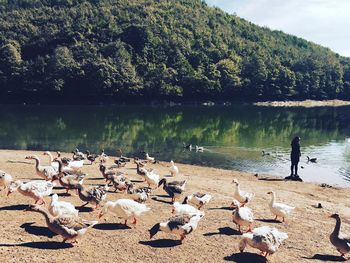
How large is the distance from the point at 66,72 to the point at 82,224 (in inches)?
4106

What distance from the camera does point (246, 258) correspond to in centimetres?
1432

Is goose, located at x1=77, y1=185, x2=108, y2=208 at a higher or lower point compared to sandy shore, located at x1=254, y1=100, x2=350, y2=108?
lower

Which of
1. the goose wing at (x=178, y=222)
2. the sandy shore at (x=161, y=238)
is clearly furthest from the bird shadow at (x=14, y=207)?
the goose wing at (x=178, y=222)

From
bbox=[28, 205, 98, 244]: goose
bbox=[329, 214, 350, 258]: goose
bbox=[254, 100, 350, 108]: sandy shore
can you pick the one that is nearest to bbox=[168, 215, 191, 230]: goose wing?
bbox=[28, 205, 98, 244]: goose

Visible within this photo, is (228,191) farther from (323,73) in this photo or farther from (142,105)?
(323,73)

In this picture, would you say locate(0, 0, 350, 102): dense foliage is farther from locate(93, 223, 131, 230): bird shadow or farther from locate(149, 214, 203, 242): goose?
locate(149, 214, 203, 242): goose

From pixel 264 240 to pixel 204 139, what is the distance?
41859 millimetres

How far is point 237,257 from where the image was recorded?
14375 millimetres

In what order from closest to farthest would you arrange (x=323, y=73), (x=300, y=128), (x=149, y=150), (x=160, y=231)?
(x=160, y=231), (x=149, y=150), (x=300, y=128), (x=323, y=73)

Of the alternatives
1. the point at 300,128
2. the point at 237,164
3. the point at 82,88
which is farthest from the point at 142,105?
the point at 237,164

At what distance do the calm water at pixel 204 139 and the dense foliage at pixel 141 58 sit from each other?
35054 mm

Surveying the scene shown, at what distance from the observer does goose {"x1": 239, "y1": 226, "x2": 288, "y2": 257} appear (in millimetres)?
14102

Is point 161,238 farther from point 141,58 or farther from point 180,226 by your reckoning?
point 141,58

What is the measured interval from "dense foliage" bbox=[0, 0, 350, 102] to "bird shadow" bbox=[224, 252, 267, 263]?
335 ft
